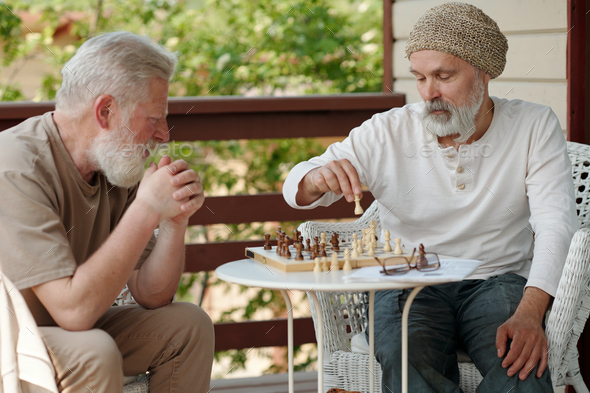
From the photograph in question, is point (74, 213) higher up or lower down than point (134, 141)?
lower down

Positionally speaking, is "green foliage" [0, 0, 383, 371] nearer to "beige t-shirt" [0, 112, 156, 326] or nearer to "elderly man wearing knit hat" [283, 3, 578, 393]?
"elderly man wearing knit hat" [283, 3, 578, 393]

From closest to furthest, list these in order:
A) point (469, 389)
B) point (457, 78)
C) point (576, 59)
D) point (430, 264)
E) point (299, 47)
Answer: point (430, 264)
point (469, 389)
point (457, 78)
point (576, 59)
point (299, 47)

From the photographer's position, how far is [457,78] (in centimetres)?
210

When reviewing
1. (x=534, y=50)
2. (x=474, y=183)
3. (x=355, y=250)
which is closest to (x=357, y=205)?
(x=355, y=250)

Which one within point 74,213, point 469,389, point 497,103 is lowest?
point 469,389

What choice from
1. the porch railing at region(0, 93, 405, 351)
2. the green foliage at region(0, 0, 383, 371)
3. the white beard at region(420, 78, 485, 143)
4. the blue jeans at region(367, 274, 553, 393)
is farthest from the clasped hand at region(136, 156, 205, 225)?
the green foliage at region(0, 0, 383, 371)

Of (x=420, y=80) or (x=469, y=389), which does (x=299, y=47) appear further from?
(x=469, y=389)

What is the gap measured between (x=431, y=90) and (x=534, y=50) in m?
0.88

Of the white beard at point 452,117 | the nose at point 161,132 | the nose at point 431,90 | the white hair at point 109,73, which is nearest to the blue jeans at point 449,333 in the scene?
the white beard at point 452,117

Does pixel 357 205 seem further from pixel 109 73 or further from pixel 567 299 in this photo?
pixel 109 73

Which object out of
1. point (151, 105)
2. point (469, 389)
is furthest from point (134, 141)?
point (469, 389)

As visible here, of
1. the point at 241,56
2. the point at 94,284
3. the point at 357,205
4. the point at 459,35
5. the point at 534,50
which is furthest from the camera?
the point at 241,56

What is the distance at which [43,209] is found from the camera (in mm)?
1488

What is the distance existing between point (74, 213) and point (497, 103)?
148 centimetres
